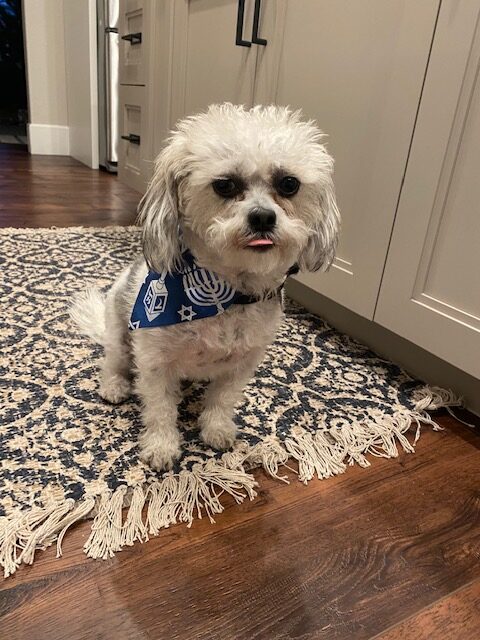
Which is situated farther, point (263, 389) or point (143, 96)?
point (143, 96)

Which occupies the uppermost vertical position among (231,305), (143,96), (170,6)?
(170,6)

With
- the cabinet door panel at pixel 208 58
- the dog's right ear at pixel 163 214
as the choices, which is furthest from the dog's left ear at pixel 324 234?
the cabinet door panel at pixel 208 58

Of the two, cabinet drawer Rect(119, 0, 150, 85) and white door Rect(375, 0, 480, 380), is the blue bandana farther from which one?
cabinet drawer Rect(119, 0, 150, 85)

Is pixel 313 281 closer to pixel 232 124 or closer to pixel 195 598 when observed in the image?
pixel 232 124

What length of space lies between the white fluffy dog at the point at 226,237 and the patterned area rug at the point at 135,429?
7 centimetres

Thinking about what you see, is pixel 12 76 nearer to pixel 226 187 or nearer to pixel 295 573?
pixel 226 187

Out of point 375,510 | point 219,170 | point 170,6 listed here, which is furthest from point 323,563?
point 170,6

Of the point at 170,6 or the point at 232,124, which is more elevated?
the point at 170,6

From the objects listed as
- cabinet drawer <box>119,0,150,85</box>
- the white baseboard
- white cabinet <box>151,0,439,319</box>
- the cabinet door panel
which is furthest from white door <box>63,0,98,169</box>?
white cabinet <box>151,0,439,319</box>

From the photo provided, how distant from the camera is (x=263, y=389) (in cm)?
119

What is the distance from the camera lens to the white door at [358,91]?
3.65 feet

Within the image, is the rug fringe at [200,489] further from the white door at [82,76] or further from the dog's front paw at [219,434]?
the white door at [82,76]

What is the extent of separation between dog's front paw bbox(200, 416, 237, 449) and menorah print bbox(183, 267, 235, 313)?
0.80 feet

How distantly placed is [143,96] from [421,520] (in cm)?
202
